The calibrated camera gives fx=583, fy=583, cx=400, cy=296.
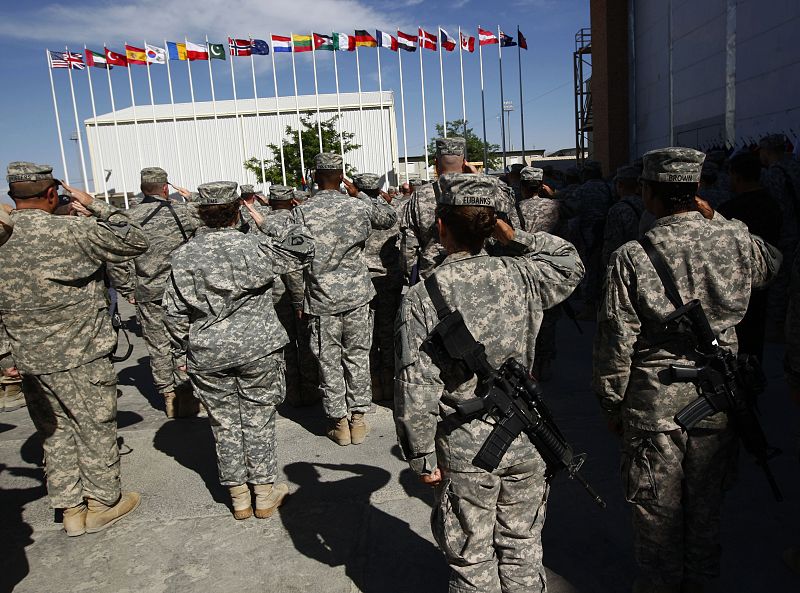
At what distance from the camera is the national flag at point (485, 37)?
70.7ft

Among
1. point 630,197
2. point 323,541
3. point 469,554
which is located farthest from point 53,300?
point 630,197

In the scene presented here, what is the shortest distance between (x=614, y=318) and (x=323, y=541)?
82.3 inches

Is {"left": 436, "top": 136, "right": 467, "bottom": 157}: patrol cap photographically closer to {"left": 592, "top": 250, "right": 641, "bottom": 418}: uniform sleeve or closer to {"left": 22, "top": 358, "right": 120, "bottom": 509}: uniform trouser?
{"left": 592, "top": 250, "right": 641, "bottom": 418}: uniform sleeve

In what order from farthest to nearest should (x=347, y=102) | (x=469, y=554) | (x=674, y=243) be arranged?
(x=347, y=102) < (x=674, y=243) < (x=469, y=554)

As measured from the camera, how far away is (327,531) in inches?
137

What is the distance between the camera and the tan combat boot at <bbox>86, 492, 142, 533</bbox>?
3.69 m

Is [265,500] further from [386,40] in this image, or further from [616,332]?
[386,40]

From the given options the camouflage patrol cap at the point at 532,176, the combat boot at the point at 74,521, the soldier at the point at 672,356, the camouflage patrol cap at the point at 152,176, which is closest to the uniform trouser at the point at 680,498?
the soldier at the point at 672,356

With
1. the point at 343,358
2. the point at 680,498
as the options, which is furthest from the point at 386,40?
the point at 680,498

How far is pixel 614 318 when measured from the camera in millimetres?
2559

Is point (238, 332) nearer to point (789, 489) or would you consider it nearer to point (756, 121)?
point (789, 489)

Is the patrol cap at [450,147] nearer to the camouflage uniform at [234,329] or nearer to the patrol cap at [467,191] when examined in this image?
the camouflage uniform at [234,329]

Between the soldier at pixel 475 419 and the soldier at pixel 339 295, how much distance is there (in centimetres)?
240

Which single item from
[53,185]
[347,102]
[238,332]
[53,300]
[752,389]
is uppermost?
[347,102]
